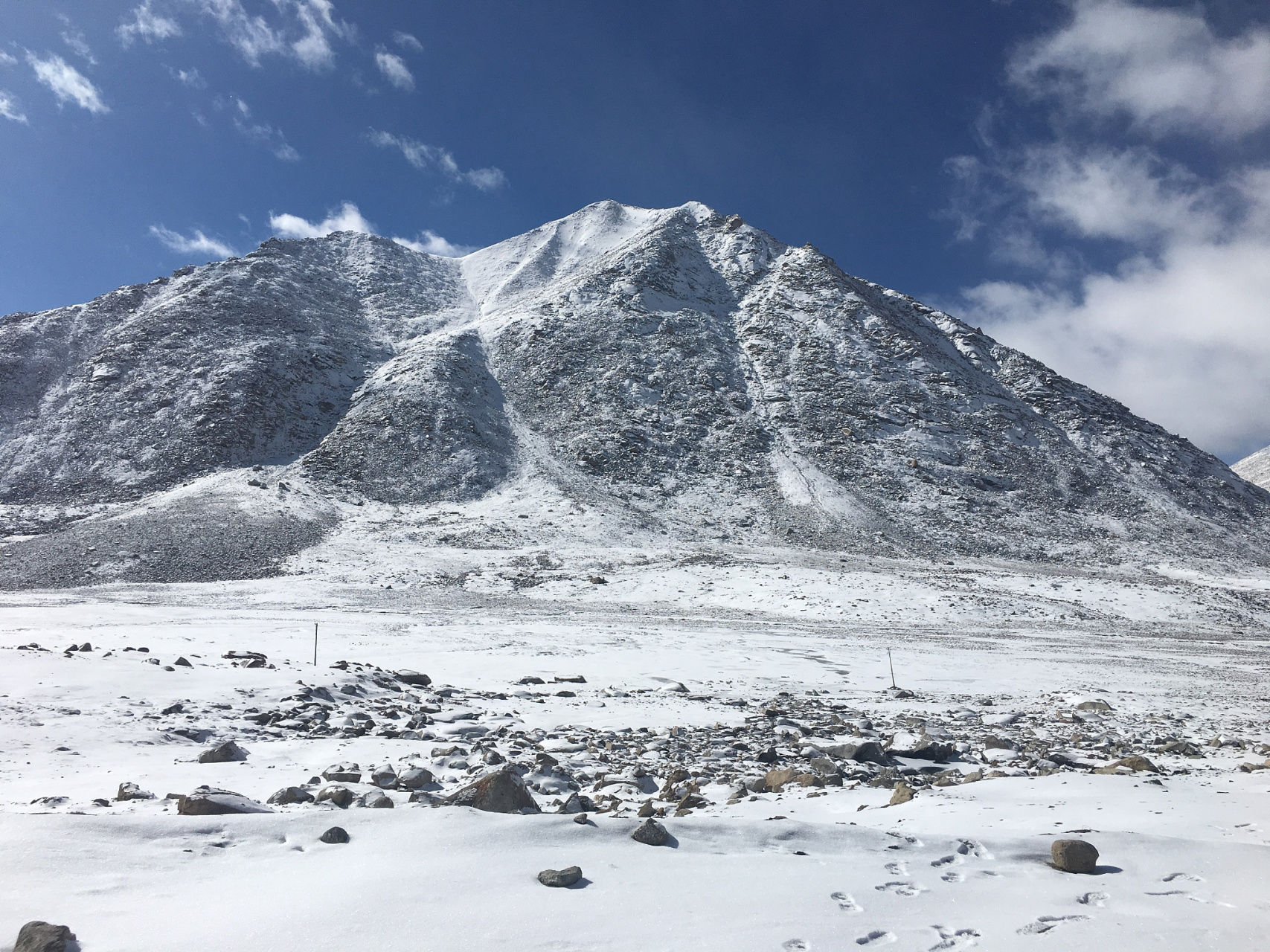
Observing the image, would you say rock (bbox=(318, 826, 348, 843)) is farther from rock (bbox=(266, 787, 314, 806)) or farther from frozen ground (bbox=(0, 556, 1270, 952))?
rock (bbox=(266, 787, 314, 806))

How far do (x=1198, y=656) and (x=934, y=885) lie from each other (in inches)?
895

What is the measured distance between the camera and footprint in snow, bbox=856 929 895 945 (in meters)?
3.62

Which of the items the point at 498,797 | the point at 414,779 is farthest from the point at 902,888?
the point at 414,779

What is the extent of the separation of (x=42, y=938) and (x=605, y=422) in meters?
58.2

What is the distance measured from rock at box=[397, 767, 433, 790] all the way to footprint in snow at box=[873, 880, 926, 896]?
14.8 ft

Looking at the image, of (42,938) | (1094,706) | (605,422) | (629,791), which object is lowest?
(1094,706)

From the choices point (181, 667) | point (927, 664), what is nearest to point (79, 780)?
point (181, 667)

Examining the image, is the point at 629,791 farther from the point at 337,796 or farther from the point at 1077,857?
the point at 1077,857

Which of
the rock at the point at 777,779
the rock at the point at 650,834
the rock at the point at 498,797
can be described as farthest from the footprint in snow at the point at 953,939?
the rock at the point at 777,779

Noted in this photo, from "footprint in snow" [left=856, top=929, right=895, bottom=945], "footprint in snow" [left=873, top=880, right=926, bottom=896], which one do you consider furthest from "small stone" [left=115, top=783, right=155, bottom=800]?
"footprint in snow" [left=873, top=880, right=926, bottom=896]

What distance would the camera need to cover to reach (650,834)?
4820mm

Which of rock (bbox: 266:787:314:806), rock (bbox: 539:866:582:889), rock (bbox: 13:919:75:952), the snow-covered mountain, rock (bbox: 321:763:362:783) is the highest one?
the snow-covered mountain

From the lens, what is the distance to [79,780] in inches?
247

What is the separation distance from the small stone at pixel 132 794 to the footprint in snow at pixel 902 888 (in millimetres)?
6119
